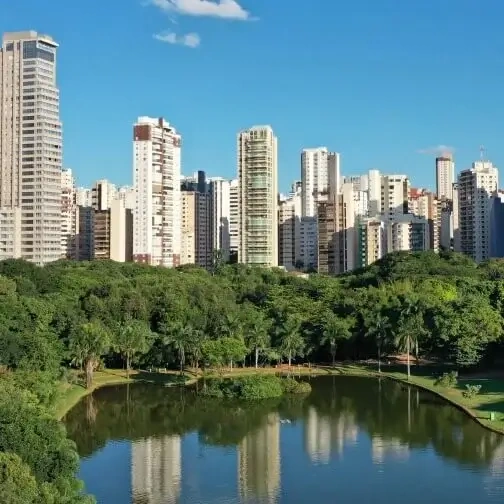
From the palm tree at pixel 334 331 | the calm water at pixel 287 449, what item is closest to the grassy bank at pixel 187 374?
the palm tree at pixel 334 331

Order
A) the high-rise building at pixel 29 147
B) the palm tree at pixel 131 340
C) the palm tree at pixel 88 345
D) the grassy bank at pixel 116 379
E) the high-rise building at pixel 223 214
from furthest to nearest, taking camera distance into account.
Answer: the high-rise building at pixel 223 214 → the high-rise building at pixel 29 147 → the palm tree at pixel 131 340 → the palm tree at pixel 88 345 → the grassy bank at pixel 116 379

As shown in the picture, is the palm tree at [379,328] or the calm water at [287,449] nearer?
the calm water at [287,449]

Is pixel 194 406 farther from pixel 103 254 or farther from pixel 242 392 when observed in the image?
pixel 103 254

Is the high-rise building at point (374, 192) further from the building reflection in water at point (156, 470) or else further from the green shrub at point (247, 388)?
the building reflection in water at point (156, 470)

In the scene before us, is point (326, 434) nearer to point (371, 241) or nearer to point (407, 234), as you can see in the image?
point (371, 241)

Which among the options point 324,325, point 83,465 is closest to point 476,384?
point 324,325

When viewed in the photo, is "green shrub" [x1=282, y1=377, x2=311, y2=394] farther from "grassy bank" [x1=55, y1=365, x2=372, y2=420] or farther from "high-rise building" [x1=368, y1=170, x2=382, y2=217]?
"high-rise building" [x1=368, y1=170, x2=382, y2=217]
